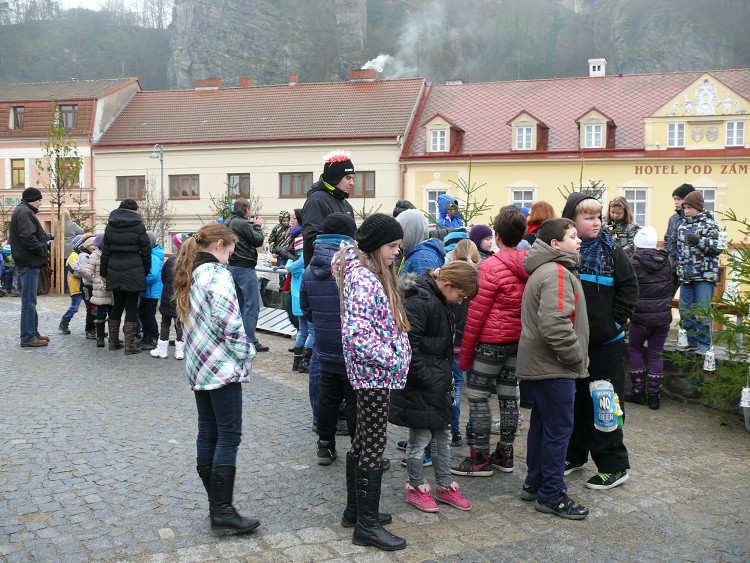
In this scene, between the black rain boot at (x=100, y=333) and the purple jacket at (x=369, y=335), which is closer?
the purple jacket at (x=369, y=335)

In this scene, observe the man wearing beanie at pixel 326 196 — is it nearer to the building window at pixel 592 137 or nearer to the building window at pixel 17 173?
the building window at pixel 592 137

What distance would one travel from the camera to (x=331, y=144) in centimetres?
4056

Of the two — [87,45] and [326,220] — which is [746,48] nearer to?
[87,45]

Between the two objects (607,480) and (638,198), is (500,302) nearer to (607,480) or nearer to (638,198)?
(607,480)

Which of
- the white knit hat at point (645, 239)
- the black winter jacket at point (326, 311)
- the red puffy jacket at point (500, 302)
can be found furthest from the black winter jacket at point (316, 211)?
the white knit hat at point (645, 239)

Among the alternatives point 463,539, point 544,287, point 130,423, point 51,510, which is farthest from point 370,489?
point 130,423

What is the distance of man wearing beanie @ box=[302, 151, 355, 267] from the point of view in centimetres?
657

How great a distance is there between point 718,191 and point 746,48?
6415cm

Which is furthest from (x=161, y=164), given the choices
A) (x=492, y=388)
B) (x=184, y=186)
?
(x=492, y=388)

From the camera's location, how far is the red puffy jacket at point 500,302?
19.2 feet

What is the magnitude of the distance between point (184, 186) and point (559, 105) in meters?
19.8

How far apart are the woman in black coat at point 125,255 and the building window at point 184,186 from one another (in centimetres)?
3370

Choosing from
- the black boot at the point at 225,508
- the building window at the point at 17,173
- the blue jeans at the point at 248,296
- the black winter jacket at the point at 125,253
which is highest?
the building window at the point at 17,173

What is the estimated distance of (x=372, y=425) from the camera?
4809 mm
